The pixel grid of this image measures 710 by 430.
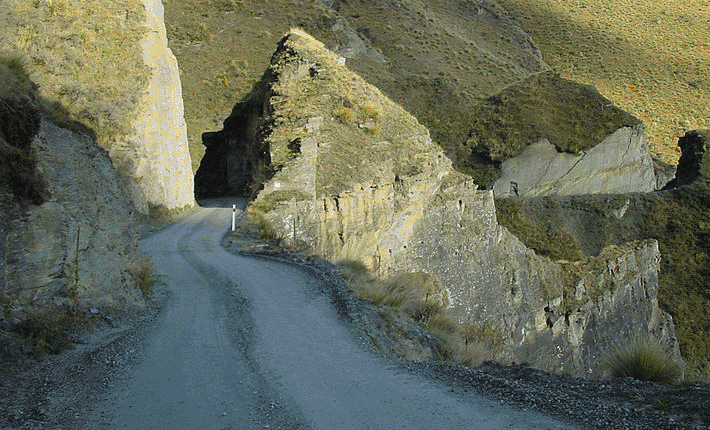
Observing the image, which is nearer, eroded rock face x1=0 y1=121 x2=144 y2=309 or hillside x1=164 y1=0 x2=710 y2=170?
eroded rock face x1=0 y1=121 x2=144 y2=309

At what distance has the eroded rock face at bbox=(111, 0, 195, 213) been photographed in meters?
19.5

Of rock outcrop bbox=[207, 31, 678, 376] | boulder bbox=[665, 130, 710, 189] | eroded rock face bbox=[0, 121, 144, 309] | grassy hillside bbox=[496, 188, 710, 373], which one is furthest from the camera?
boulder bbox=[665, 130, 710, 189]

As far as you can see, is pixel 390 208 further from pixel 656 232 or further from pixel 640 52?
pixel 640 52

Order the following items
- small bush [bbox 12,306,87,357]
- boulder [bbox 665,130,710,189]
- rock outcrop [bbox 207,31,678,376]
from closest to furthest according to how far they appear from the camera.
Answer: small bush [bbox 12,306,87,357], rock outcrop [bbox 207,31,678,376], boulder [bbox 665,130,710,189]

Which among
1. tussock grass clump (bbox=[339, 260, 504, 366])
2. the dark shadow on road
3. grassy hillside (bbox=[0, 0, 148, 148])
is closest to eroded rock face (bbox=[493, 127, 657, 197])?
the dark shadow on road

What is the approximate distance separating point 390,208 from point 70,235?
12.2 m

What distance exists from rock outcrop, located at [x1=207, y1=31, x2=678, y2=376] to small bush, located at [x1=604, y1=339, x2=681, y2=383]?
354 inches

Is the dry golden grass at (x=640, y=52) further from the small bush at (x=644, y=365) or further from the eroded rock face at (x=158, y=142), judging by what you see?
the small bush at (x=644, y=365)

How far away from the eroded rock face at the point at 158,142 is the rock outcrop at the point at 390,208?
315 centimetres

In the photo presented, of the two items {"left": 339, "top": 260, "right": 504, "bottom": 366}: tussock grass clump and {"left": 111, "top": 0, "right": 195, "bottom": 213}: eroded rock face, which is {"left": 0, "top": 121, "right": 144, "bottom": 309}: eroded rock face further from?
{"left": 111, "top": 0, "right": 195, "bottom": 213}: eroded rock face

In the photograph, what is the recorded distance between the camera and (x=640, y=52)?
89.4 metres

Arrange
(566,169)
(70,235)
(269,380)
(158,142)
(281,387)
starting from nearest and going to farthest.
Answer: (281,387) < (269,380) < (70,235) < (158,142) < (566,169)

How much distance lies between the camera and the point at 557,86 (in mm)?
48594

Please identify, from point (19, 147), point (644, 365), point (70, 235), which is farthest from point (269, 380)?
point (644, 365)
